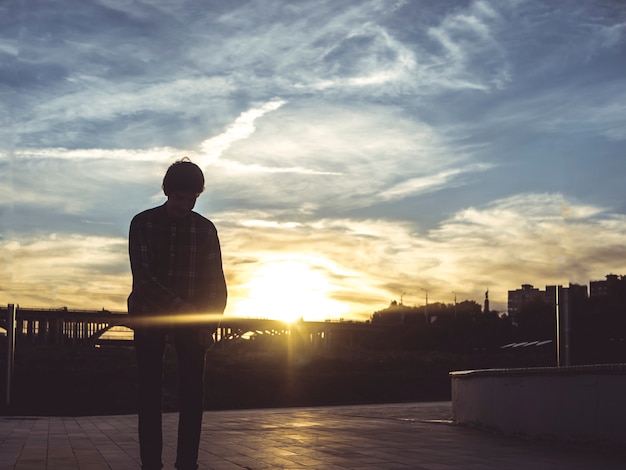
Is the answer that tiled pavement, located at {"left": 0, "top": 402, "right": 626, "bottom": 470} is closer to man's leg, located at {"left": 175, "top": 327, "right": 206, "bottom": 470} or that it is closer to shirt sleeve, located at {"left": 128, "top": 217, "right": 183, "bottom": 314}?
man's leg, located at {"left": 175, "top": 327, "right": 206, "bottom": 470}

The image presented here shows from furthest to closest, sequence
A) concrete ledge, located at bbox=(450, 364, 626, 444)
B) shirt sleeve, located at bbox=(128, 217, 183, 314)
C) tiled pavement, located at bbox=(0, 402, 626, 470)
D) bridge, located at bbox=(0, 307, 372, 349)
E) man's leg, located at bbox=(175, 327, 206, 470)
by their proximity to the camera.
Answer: bridge, located at bbox=(0, 307, 372, 349) → concrete ledge, located at bbox=(450, 364, 626, 444) → tiled pavement, located at bbox=(0, 402, 626, 470) → man's leg, located at bbox=(175, 327, 206, 470) → shirt sleeve, located at bbox=(128, 217, 183, 314)

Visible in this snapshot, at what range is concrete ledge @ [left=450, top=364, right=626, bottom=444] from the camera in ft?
27.4


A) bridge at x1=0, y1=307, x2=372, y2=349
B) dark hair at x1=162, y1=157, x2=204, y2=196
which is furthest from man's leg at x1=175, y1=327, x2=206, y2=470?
bridge at x1=0, y1=307, x2=372, y2=349

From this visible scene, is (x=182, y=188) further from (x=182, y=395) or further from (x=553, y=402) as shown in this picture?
(x=553, y=402)

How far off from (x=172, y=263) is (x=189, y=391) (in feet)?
2.63

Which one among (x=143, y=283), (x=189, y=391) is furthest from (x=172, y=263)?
(x=189, y=391)

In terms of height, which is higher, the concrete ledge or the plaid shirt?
the plaid shirt

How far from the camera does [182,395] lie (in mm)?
5191

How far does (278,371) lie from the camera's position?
62344 mm

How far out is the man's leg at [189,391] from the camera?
16.7 ft

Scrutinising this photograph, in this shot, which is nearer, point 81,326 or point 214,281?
point 214,281

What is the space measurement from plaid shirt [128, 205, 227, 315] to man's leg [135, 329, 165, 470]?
0.92 ft

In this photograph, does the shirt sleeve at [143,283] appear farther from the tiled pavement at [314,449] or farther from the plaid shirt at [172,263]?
the tiled pavement at [314,449]

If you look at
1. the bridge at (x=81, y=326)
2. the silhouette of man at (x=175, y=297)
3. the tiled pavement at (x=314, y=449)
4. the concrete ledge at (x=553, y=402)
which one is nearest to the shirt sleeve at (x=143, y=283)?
the silhouette of man at (x=175, y=297)
